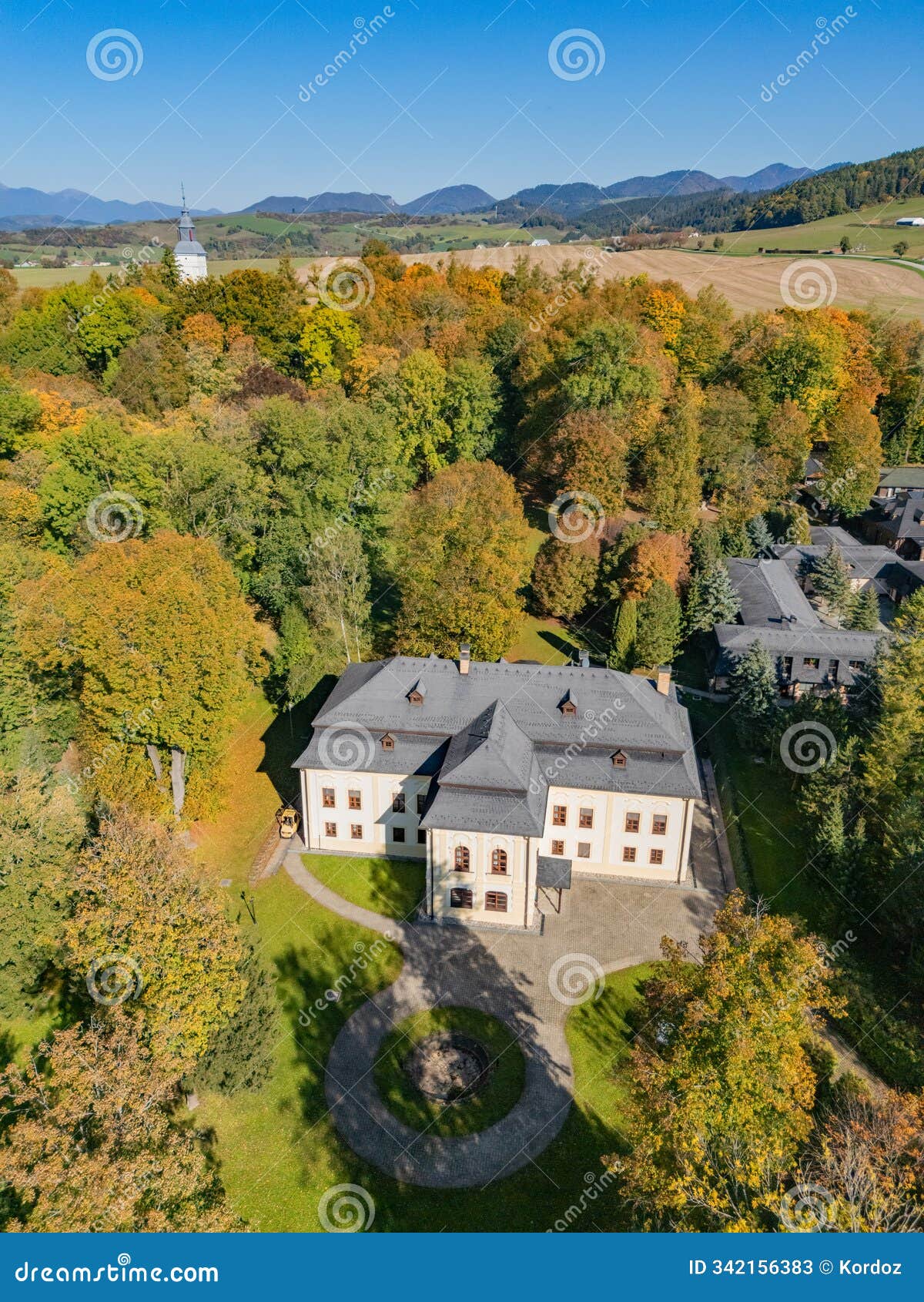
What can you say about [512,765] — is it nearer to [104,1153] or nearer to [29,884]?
[29,884]

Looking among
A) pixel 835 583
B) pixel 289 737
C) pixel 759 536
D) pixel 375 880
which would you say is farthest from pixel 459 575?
pixel 759 536

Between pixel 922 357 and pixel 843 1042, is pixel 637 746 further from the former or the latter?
pixel 922 357

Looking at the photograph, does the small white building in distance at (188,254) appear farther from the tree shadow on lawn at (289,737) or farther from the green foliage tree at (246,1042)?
the green foliage tree at (246,1042)

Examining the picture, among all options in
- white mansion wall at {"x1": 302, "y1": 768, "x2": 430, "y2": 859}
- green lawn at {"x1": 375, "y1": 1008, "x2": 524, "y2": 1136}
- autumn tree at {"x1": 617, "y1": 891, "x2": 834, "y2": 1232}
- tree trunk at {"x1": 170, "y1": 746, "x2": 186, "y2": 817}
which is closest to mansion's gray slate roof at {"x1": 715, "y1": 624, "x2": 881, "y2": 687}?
Answer: white mansion wall at {"x1": 302, "y1": 768, "x2": 430, "y2": 859}

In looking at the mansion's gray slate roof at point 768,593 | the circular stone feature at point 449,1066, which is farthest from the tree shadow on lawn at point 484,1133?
the mansion's gray slate roof at point 768,593

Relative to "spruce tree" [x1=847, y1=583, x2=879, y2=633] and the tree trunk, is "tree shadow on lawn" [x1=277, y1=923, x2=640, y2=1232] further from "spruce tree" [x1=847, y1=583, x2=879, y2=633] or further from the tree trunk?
"spruce tree" [x1=847, y1=583, x2=879, y2=633]

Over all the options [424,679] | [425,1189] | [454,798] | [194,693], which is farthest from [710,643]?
[425,1189]
